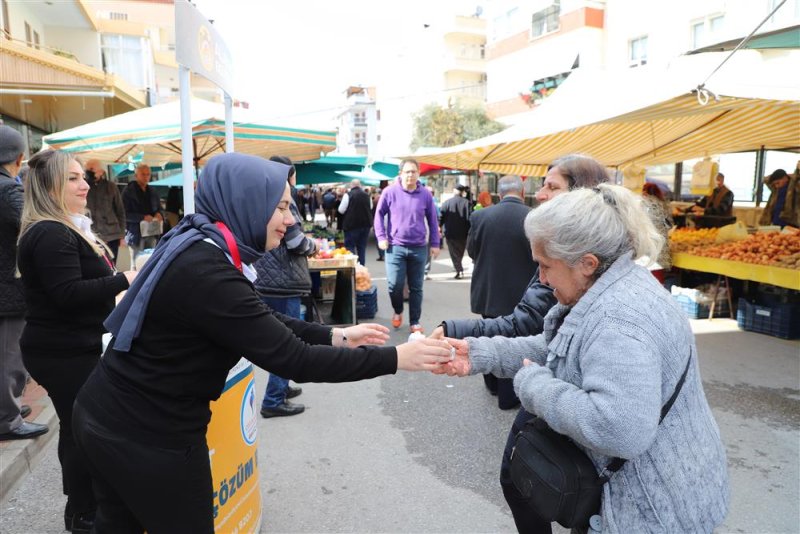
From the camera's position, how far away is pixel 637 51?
19484 mm

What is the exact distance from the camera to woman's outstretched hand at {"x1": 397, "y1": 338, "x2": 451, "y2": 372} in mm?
1983

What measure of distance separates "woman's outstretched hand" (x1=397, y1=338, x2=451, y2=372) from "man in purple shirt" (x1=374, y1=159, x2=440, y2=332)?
455cm

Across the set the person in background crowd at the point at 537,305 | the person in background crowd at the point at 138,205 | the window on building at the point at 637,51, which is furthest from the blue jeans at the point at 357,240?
the window on building at the point at 637,51

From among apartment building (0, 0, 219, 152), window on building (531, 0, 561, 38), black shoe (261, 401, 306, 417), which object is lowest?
black shoe (261, 401, 306, 417)

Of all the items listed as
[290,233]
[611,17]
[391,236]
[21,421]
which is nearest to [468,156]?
[391,236]

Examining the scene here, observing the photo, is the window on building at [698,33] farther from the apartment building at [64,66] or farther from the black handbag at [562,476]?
the black handbag at [562,476]

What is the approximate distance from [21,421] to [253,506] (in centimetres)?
216

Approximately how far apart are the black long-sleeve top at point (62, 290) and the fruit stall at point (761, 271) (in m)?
6.69

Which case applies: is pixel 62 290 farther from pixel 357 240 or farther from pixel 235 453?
pixel 357 240

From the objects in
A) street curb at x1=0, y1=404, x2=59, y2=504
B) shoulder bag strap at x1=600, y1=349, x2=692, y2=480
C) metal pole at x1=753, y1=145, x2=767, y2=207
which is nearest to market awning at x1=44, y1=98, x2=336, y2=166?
street curb at x1=0, y1=404, x2=59, y2=504

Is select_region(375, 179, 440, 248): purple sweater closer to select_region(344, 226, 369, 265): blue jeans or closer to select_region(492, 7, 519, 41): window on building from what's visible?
select_region(344, 226, 369, 265): blue jeans

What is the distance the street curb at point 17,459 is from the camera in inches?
129

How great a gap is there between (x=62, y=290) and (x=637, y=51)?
831 inches

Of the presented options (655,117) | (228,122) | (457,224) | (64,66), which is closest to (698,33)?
(457,224)
